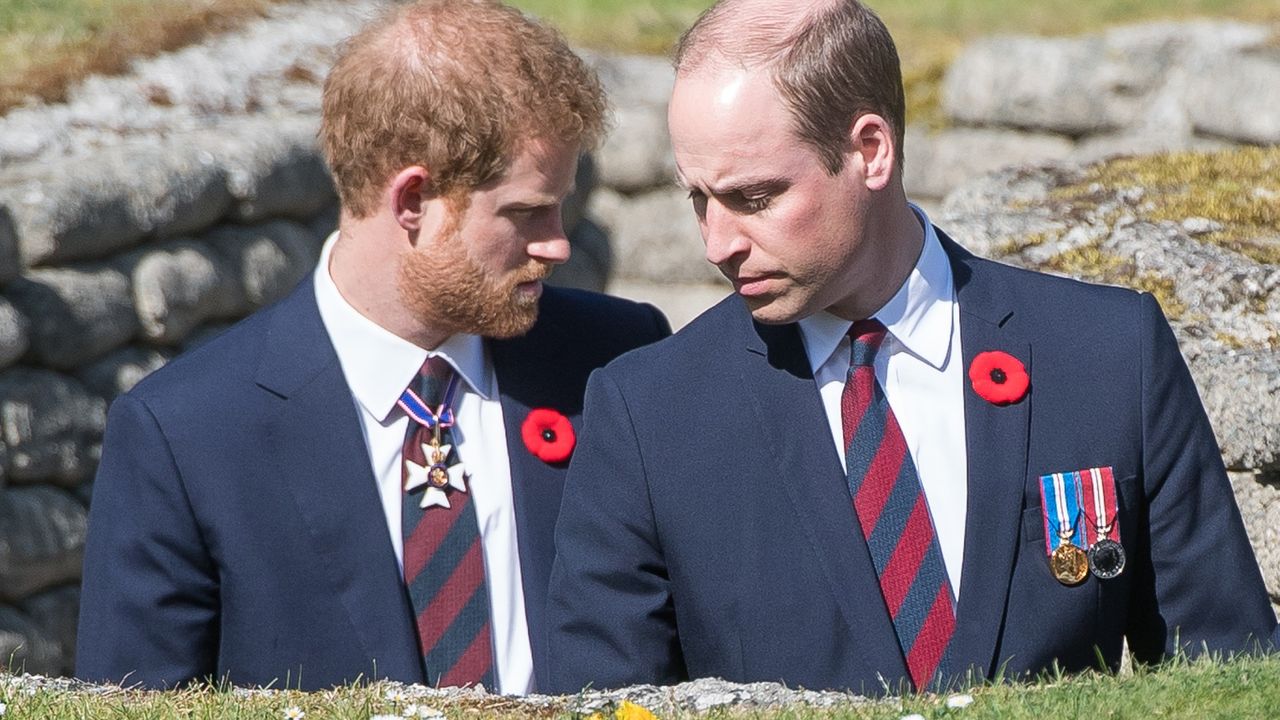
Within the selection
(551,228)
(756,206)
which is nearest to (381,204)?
(551,228)

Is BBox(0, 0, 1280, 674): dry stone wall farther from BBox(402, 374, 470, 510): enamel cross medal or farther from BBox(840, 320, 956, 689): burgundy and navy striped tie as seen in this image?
BBox(402, 374, 470, 510): enamel cross medal

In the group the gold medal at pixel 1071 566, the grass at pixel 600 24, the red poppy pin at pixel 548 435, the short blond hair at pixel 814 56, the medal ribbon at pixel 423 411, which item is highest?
the grass at pixel 600 24

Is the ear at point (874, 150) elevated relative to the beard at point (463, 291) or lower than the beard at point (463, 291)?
elevated

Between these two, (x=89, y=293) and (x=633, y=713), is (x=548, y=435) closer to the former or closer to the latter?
(x=633, y=713)

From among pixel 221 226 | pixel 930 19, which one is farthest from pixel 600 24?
pixel 221 226

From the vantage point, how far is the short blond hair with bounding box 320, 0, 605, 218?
3.49 m

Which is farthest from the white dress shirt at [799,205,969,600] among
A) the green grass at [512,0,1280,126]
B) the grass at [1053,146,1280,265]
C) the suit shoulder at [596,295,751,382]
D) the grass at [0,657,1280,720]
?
the green grass at [512,0,1280,126]

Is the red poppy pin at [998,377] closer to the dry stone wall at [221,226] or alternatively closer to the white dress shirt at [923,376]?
the white dress shirt at [923,376]

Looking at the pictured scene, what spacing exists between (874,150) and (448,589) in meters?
1.29

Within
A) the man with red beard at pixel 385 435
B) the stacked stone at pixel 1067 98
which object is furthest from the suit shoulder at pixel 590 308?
the stacked stone at pixel 1067 98

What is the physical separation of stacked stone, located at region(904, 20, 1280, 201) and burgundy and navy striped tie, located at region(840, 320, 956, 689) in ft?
18.6

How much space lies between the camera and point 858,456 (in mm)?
2996

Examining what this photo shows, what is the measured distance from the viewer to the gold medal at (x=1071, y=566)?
2.94 m

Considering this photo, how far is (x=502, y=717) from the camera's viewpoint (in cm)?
265
